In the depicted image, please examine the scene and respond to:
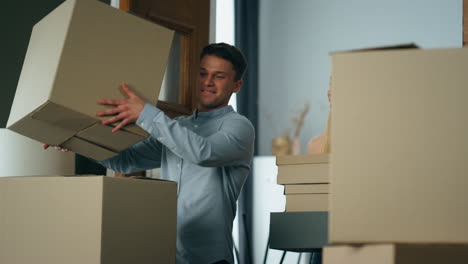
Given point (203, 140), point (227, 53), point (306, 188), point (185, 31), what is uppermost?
point (185, 31)

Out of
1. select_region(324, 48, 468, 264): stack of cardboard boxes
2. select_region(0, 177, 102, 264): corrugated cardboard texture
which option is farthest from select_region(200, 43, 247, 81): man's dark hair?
select_region(324, 48, 468, 264): stack of cardboard boxes

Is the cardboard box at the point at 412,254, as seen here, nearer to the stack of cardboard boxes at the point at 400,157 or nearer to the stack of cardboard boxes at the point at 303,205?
the stack of cardboard boxes at the point at 400,157

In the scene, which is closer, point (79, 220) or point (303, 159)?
point (79, 220)

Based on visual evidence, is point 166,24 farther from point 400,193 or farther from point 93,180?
point 400,193

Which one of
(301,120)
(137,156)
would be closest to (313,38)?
(301,120)

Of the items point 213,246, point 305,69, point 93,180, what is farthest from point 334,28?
point 93,180

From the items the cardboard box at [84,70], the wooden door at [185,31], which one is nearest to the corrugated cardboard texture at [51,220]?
the cardboard box at [84,70]

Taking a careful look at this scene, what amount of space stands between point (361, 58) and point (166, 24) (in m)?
1.78

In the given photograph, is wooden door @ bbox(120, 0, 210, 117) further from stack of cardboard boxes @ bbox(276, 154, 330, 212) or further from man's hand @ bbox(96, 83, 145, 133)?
man's hand @ bbox(96, 83, 145, 133)

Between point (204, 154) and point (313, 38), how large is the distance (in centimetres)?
314

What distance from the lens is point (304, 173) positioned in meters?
2.16

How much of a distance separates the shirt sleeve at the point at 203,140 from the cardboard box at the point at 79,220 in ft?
0.59

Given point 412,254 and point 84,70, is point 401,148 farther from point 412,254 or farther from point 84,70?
point 84,70

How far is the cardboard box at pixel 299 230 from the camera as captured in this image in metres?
2.09
